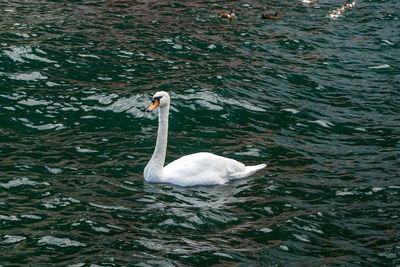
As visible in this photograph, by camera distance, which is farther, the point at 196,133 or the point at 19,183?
the point at 196,133

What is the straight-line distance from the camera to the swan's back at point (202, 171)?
11.3 metres

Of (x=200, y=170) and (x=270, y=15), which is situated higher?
(x=270, y=15)

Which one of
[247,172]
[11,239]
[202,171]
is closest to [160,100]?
[202,171]

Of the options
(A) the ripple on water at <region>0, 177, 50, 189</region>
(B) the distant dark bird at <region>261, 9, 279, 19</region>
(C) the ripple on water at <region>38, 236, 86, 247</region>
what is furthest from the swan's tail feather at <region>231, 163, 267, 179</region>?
(B) the distant dark bird at <region>261, 9, 279, 19</region>

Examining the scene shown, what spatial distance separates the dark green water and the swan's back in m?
0.16

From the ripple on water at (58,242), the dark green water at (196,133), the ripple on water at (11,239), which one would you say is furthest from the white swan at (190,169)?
the ripple on water at (11,239)

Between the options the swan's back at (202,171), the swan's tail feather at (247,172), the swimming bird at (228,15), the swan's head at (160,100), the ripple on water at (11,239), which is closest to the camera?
the ripple on water at (11,239)

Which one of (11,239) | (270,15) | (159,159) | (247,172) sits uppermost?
(270,15)

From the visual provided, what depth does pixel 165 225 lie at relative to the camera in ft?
31.8

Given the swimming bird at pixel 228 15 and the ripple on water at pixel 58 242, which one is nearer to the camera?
the ripple on water at pixel 58 242

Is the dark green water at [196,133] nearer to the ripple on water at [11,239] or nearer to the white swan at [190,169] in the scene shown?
the ripple on water at [11,239]

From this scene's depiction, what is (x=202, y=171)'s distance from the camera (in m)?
Result: 11.4

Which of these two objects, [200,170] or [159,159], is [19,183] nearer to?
[159,159]

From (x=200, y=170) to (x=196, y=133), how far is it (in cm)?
266
